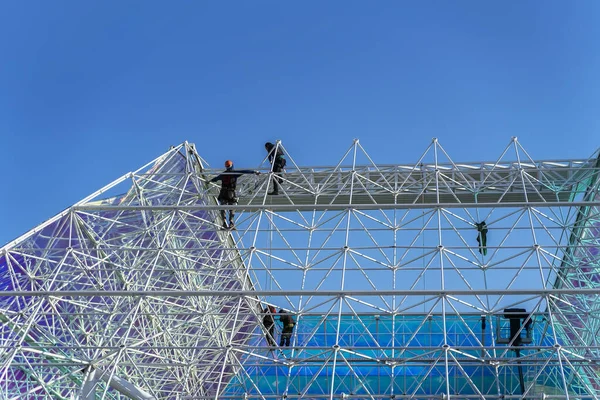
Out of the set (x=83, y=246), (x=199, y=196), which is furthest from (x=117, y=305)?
(x=199, y=196)

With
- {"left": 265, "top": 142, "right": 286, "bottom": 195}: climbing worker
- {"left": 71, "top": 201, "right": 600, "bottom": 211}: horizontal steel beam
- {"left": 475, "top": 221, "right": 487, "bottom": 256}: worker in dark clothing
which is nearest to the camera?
{"left": 71, "top": 201, "right": 600, "bottom": 211}: horizontal steel beam

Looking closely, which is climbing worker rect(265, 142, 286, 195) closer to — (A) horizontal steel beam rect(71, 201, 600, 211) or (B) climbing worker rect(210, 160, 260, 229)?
(B) climbing worker rect(210, 160, 260, 229)

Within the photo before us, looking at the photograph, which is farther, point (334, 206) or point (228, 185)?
point (228, 185)

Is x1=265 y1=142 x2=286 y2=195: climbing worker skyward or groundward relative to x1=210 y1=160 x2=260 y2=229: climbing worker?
skyward

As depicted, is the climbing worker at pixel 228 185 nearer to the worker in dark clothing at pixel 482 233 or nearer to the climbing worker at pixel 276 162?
the climbing worker at pixel 276 162


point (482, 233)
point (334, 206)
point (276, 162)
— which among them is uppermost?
point (276, 162)

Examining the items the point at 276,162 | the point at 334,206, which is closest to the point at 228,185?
the point at 276,162

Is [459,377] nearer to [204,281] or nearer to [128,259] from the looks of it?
[204,281]

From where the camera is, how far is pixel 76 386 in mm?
24781

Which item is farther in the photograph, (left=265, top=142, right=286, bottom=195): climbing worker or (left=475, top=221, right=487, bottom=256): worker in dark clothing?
(left=265, top=142, right=286, bottom=195): climbing worker

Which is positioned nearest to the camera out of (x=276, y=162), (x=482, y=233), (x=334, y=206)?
(x=334, y=206)

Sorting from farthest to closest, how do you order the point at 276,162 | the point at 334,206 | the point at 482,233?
the point at 276,162 → the point at 482,233 → the point at 334,206

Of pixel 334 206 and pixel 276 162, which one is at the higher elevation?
pixel 276 162

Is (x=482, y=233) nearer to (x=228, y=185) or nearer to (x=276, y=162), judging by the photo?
(x=276, y=162)
